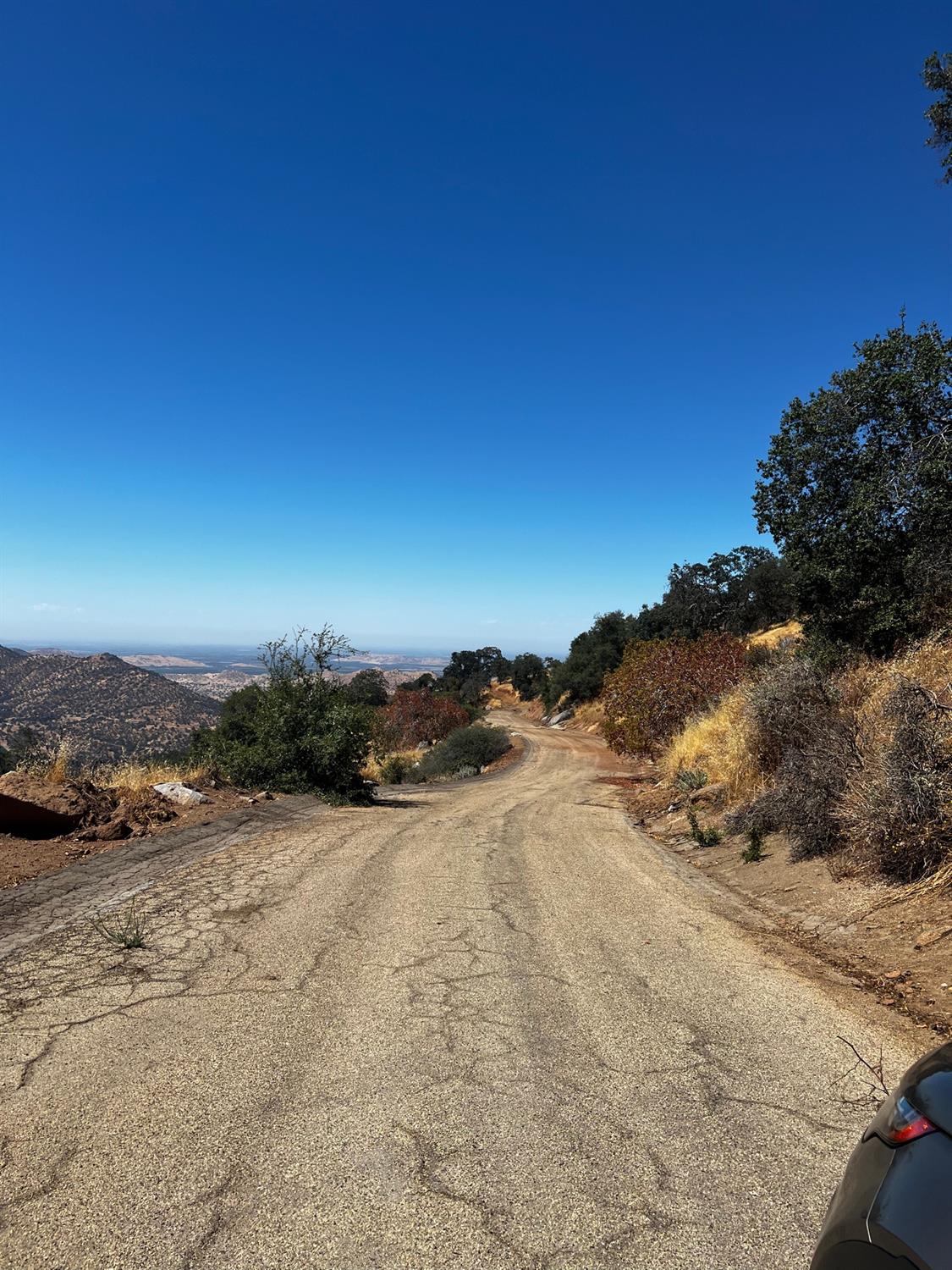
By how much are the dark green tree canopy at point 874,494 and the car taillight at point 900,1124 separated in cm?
1116

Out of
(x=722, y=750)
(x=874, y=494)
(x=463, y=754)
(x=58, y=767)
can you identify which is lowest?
(x=463, y=754)

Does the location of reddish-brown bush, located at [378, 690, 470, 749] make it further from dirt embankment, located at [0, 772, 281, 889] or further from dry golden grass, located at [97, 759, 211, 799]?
dirt embankment, located at [0, 772, 281, 889]

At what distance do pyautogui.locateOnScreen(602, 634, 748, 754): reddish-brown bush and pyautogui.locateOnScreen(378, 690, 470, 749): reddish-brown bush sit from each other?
2212 centimetres

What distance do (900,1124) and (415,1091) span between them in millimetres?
2222

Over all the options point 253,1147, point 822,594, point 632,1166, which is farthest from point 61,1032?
point 822,594

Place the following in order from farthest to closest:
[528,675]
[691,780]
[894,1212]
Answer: [528,675] < [691,780] < [894,1212]

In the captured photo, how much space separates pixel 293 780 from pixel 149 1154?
11.3 meters

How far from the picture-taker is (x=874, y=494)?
11.7 m

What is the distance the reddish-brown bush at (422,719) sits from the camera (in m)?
43.4

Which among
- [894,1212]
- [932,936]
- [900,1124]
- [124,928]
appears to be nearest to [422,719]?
[124,928]

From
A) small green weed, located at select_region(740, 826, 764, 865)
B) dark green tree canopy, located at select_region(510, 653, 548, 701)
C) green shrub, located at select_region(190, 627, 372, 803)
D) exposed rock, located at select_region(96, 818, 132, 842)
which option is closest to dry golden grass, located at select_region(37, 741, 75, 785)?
exposed rock, located at select_region(96, 818, 132, 842)

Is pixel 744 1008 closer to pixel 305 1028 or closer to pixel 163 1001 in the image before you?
pixel 305 1028

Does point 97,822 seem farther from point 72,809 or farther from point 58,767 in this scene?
point 58,767

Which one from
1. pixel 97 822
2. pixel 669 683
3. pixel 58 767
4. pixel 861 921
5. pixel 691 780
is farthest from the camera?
pixel 669 683
